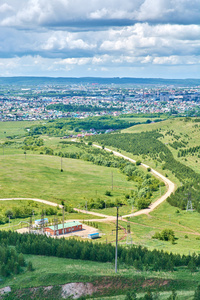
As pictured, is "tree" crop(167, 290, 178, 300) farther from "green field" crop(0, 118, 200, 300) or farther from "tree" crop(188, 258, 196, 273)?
"tree" crop(188, 258, 196, 273)

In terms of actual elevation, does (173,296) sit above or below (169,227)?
above

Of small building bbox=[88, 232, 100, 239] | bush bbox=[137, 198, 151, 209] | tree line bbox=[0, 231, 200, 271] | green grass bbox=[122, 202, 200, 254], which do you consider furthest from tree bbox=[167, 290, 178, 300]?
bush bbox=[137, 198, 151, 209]

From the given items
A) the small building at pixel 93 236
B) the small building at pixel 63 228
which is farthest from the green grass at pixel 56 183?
the small building at pixel 93 236

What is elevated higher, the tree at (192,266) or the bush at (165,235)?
the tree at (192,266)

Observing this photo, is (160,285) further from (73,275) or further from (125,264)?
(73,275)

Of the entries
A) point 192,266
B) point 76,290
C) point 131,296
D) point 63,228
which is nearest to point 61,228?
point 63,228

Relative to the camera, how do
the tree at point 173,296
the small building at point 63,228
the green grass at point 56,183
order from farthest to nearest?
the green grass at point 56,183 → the small building at point 63,228 → the tree at point 173,296

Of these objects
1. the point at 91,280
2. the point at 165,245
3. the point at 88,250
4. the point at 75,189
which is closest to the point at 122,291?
the point at 91,280

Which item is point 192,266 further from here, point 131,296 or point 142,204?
point 142,204

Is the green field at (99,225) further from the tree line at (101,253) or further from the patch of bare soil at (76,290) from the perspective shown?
the tree line at (101,253)
